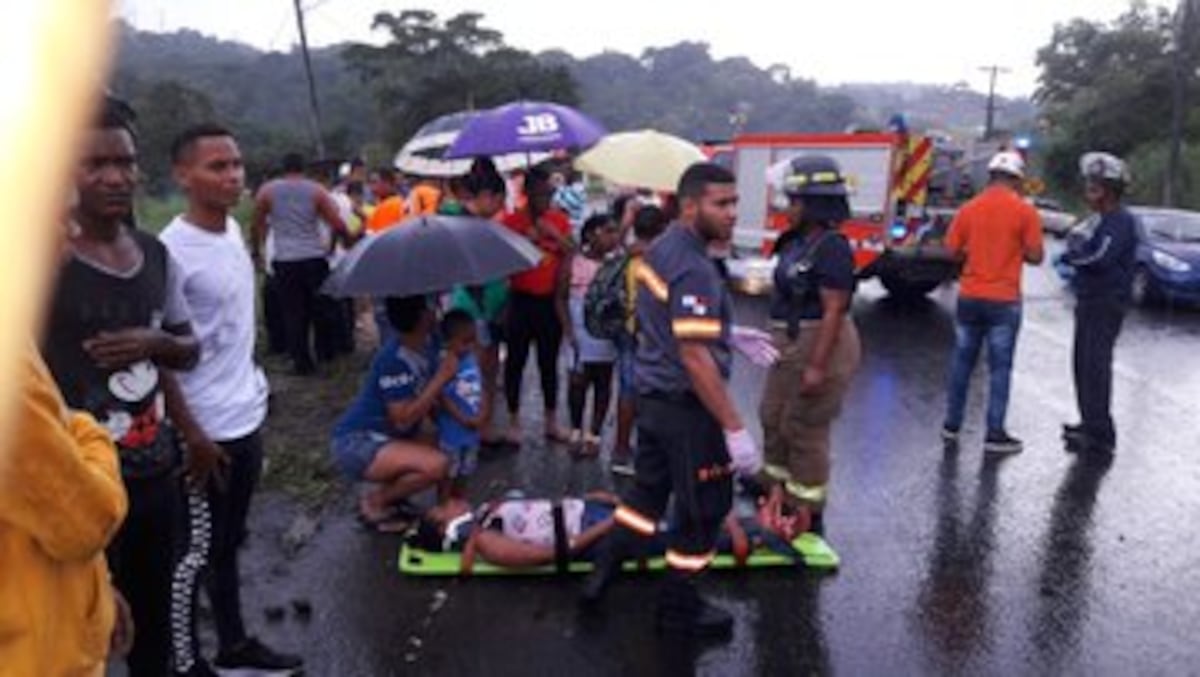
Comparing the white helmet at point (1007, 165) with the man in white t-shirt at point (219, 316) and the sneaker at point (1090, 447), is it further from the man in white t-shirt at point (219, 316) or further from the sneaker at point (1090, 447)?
the man in white t-shirt at point (219, 316)

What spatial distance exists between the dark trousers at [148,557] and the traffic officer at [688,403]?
70.7 inches

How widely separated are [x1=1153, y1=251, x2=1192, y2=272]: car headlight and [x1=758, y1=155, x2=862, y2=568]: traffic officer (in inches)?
364

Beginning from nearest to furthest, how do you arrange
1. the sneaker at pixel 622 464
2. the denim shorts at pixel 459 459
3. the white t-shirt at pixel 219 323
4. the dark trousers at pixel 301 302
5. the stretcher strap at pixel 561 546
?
the white t-shirt at pixel 219 323 → the stretcher strap at pixel 561 546 → the denim shorts at pixel 459 459 → the sneaker at pixel 622 464 → the dark trousers at pixel 301 302

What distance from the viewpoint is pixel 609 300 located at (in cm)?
568

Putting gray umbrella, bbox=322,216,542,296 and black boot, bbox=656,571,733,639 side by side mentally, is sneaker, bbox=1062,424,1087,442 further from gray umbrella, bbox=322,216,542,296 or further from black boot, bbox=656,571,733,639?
gray umbrella, bbox=322,216,542,296

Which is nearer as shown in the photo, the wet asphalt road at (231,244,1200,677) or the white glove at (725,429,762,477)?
the white glove at (725,429,762,477)

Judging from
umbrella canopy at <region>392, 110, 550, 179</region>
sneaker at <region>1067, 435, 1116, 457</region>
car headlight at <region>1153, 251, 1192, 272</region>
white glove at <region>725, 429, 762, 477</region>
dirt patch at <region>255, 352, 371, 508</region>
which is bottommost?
dirt patch at <region>255, 352, 371, 508</region>

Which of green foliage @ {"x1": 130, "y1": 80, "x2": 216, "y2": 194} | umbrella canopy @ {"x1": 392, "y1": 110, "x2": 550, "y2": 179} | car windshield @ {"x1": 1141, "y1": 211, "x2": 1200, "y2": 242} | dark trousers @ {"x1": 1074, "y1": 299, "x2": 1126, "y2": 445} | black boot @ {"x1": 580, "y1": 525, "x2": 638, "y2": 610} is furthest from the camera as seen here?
green foliage @ {"x1": 130, "y1": 80, "x2": 216, "y2": 194}

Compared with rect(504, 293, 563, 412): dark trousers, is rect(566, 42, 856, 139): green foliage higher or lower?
higher

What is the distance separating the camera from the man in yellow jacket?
1.75 metres

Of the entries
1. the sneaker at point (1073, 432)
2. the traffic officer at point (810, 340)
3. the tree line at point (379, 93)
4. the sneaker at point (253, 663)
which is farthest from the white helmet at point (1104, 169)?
the tree line at point (379, 93)

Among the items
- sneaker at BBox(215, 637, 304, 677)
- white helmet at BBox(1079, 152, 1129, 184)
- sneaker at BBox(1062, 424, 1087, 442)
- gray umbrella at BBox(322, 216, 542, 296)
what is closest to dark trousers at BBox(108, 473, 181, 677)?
sneaker at BBox(215, 637, 304, 677)

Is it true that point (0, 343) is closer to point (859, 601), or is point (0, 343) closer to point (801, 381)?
point (859, 601)

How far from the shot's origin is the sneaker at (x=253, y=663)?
3.72 meters
